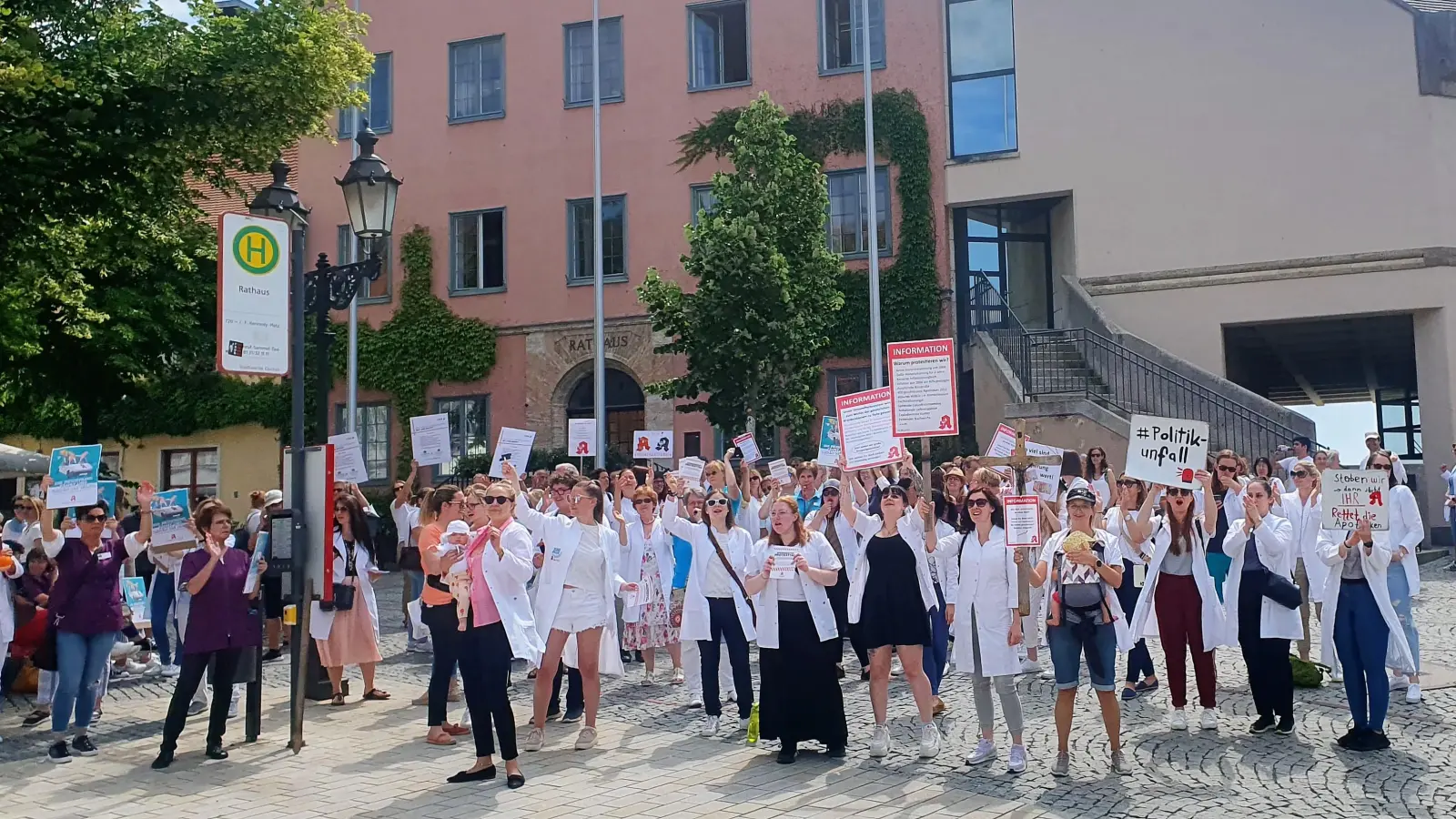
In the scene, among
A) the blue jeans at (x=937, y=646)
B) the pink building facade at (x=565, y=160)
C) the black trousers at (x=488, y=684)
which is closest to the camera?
the black trousers at (x=488, y=684)

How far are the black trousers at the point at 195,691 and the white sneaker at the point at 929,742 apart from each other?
195 inches

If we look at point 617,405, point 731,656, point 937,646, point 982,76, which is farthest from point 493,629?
point 982,76

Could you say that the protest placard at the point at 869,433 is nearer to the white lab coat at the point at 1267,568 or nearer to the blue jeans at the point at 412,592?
the white lab coat at the point at 1267,568

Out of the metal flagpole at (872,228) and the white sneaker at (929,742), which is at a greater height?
the metal flagpole at (872,228)

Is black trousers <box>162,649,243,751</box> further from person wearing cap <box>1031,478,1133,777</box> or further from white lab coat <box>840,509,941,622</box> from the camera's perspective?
person wearing cap <box>1031,478,1133,777</box>

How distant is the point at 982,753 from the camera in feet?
28.5

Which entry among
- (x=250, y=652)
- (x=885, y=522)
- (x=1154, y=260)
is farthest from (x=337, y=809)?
(x=1154, y=260)

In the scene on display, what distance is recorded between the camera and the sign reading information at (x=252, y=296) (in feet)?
30.3

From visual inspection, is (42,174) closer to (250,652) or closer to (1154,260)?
(250,652)

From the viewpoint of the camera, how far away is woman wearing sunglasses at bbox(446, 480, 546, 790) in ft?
27.0

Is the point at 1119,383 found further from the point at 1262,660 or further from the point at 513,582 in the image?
the point at 513,582

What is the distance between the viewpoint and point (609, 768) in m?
8.71

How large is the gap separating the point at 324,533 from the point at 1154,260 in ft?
61.1

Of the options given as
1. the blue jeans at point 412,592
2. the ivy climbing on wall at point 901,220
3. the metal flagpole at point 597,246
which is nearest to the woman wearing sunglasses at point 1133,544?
the blue jeans at point 412,592
